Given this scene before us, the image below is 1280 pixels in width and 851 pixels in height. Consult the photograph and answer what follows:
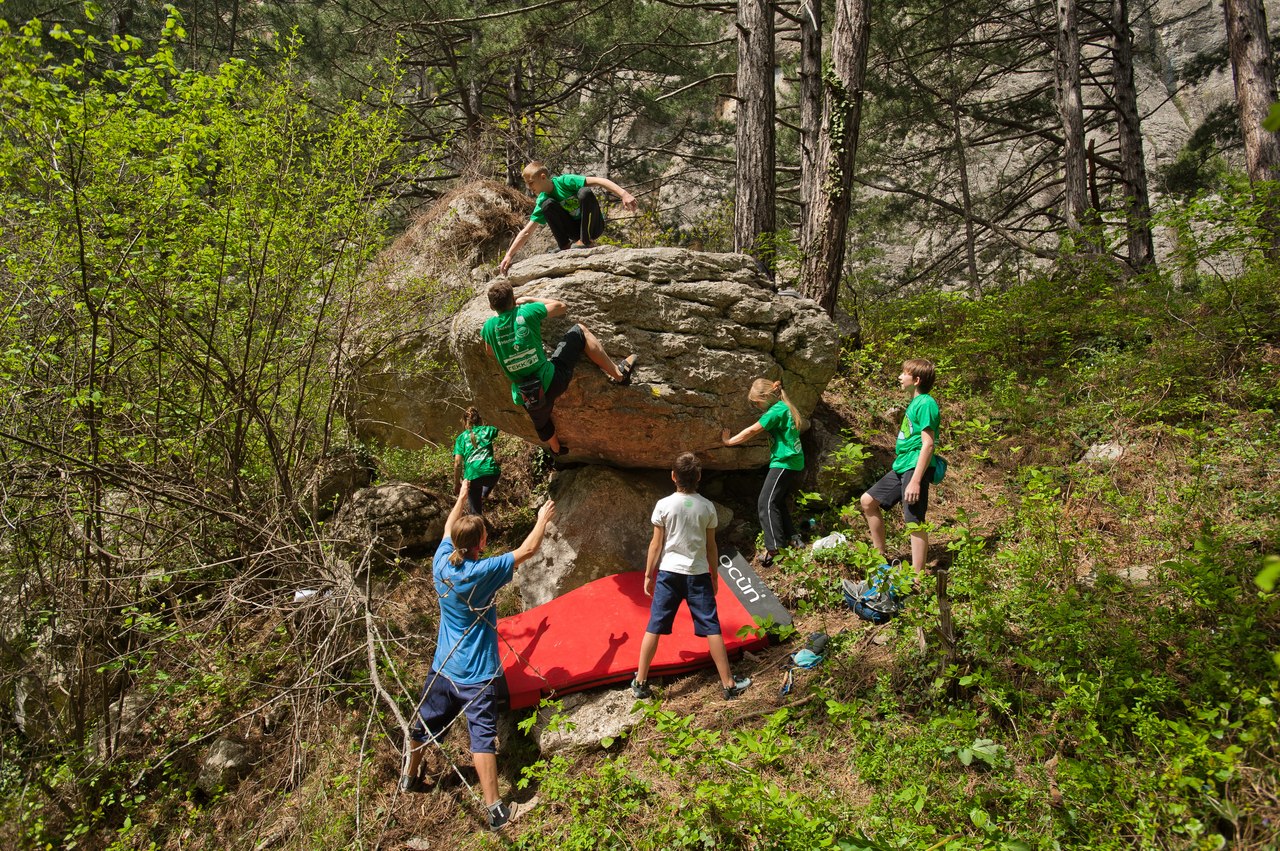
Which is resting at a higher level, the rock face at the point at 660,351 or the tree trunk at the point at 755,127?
the tree trunk at the point at 755,127

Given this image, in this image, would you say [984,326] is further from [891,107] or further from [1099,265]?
[891,107]

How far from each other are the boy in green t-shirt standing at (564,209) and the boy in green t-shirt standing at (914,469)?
10.0 feet

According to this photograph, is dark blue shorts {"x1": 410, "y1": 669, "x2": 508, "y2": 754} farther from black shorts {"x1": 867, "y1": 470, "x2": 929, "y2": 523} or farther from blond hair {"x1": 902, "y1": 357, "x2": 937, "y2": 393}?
blond hair {"x1": 902, "y1": 357, "x2": 937, "y2": 393}

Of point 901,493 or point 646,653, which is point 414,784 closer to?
point 646,653

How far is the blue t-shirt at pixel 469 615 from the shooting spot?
14.6 feet

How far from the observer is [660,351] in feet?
19.7

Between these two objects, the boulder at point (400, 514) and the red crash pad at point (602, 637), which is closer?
the red crash pad at point (602, 637)

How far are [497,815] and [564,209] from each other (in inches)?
202

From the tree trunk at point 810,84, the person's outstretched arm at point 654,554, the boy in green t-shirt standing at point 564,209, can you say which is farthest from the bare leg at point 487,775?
the tree trunk at point 810,84

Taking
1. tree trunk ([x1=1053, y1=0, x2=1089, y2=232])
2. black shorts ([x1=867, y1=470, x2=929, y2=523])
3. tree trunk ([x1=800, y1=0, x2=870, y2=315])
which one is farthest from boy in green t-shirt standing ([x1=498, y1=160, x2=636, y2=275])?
tree trunk ([x1=1053, y1=0, x2=1089, y2=232])

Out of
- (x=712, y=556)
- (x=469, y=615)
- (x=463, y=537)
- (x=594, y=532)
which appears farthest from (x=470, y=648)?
(x=594, y=532)

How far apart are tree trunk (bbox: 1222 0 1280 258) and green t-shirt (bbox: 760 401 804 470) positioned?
6.93m

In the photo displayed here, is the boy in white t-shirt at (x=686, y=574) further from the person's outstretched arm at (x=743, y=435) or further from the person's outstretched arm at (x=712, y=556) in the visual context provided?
the person's outstretched arm at (x=743, y=435)

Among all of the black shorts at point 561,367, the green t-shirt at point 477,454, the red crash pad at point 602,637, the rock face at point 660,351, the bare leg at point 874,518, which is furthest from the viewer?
the green t-shirt at point 477,454
